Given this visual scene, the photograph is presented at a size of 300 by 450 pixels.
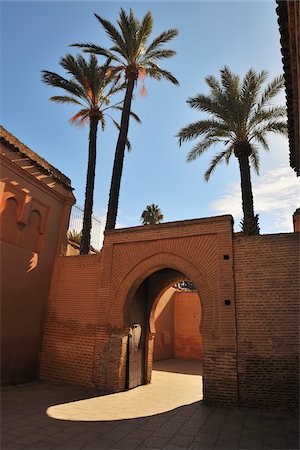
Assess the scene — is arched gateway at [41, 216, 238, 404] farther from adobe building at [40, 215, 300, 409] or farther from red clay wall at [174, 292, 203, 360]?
red clay wall at [174, 292, 203, 360]

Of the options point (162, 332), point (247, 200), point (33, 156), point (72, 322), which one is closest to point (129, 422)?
point (72, 322)

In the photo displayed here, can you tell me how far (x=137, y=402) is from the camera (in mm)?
8008

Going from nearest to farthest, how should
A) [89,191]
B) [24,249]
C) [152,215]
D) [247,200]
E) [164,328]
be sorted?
[24,249] → [247,200] → [89,191] → [164,328] → [152,215]

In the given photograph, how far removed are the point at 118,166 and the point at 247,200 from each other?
5607mm

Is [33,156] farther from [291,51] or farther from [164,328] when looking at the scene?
[164,328]

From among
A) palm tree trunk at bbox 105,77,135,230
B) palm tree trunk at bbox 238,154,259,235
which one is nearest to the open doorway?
palm tree trunk at bbox 238,154,259,235

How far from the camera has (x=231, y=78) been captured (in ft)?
42.5

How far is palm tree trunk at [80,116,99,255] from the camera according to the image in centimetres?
1322

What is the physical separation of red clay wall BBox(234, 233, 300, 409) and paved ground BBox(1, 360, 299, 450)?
0.55m

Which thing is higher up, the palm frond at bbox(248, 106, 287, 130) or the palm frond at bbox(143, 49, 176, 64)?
the palm frond at bbox(143, 49, 176, 64)

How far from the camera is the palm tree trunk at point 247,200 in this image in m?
11.5

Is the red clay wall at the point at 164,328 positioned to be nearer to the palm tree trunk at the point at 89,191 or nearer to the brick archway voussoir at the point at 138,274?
the palm tree trunk at the point at 89,191

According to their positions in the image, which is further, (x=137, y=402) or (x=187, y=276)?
(x=187, y=276)

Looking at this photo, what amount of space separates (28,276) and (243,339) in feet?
22.5
